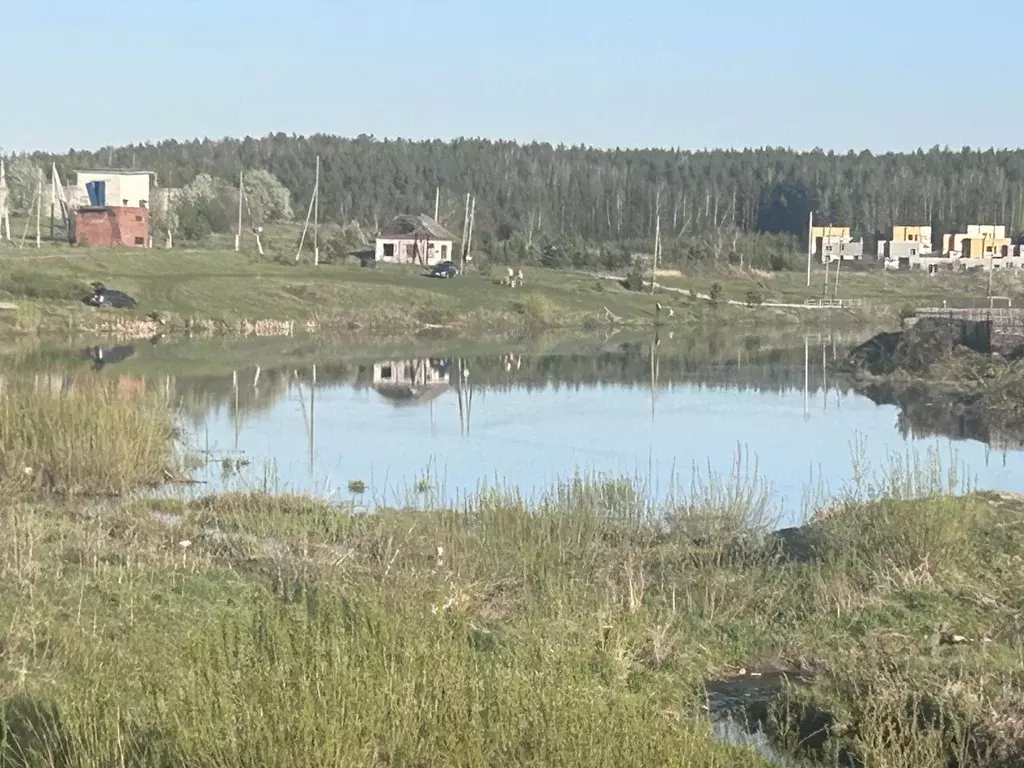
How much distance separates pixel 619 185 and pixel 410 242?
2737 inches

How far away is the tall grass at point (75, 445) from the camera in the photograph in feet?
53.2

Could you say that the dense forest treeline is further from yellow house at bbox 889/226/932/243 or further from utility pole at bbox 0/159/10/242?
utility pole at bbox 0/159/10/242

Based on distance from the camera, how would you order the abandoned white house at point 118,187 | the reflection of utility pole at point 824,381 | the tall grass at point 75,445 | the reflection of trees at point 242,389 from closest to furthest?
the tall grass at point 75,445 → the reflection of trees at point 242,389 → the reflection of utility pole at point 824,381 → the abandoned white house at point 118,187

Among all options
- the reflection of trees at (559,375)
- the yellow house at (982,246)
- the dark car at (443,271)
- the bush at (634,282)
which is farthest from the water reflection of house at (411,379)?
the yellow house at (982,246)

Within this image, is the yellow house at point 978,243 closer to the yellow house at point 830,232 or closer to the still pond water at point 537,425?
the yellow house at point 830,232

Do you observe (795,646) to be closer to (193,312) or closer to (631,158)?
(193,312)

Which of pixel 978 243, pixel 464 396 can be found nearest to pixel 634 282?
pixel 464 396

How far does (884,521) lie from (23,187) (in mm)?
104200

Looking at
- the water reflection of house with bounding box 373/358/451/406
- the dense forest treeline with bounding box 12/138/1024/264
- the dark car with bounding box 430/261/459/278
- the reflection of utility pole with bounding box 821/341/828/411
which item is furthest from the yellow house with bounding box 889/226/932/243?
the water reflection of house with bounding box 373/358/451/406

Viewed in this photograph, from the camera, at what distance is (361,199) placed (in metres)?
133

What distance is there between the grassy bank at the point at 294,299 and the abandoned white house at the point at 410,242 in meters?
7.47

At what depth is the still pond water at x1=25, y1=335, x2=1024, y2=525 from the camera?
2002cm

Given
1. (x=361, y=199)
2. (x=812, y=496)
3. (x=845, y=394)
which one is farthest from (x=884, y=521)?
(x=361, y=199)

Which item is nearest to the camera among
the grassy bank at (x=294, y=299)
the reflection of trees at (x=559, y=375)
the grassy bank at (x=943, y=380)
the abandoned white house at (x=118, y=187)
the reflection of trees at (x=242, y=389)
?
the reflection of trees at (x=242, y=389)
